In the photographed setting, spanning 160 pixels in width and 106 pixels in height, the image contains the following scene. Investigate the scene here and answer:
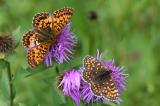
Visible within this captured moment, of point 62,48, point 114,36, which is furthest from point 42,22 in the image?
point 114,36

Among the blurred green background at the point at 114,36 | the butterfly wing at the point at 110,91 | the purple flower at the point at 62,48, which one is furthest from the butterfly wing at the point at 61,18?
the blurred green background at the point at 114,36

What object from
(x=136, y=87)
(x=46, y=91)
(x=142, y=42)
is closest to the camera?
(x=46, y=91)

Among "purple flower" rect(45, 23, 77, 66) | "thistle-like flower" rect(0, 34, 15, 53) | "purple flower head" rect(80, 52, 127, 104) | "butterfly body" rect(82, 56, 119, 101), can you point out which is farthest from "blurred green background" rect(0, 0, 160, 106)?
"butterfly body" rect(82, 56, 119, 101)

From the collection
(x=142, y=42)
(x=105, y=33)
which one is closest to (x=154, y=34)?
(x=142, y=42)

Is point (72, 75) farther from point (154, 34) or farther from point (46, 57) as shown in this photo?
point (154, 34)

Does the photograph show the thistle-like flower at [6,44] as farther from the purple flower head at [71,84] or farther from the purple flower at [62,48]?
the purple flower head at [71,84]

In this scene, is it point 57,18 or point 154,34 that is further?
point 154,34
